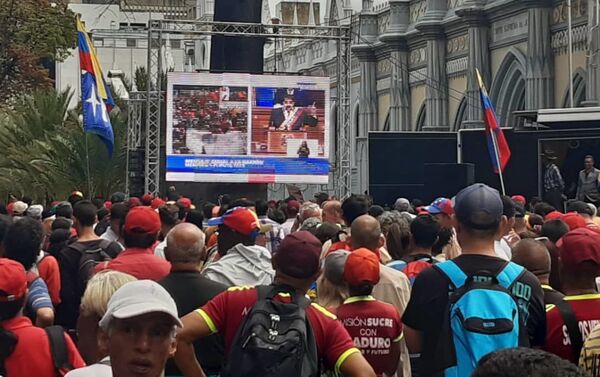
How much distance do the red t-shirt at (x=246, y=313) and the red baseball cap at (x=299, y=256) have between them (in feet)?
0.55

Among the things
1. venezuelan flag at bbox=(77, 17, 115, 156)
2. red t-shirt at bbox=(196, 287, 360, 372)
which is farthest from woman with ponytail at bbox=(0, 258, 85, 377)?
venezuelan flag at bbox=(77, 17, 115, 156)

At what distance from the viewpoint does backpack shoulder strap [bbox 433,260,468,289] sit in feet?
18.7

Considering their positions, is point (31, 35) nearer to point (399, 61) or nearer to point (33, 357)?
point (399, 61)

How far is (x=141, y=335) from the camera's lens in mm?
4090

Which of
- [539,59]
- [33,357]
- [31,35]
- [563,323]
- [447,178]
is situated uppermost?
[31,35]

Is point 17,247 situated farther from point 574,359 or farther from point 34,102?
point 34,102

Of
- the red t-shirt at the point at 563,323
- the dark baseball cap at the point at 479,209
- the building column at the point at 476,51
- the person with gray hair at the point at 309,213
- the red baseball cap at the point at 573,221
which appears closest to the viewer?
the dark baseball cap at the point at 479,209

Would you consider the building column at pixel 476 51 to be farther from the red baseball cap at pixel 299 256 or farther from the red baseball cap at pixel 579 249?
the red baseball cap at pixel 299 256

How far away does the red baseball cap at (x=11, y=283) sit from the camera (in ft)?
18.8

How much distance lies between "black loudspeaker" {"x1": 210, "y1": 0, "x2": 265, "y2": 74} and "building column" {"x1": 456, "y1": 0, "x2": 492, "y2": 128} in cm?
959

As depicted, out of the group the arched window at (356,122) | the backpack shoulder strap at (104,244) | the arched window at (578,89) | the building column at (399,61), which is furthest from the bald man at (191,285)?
the arched window at (356,122)

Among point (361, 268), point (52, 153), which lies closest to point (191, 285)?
point (361, 268)

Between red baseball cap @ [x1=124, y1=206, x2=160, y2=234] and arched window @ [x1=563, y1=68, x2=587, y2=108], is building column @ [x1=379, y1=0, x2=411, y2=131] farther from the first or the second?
red baseball cap @ [x1=124, y1=206, x2=160, y2=234]

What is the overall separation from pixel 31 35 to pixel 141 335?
3039cm
